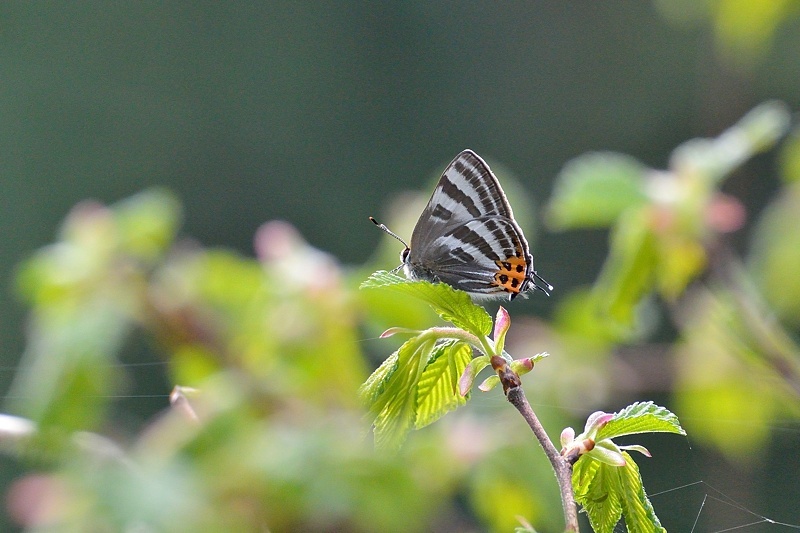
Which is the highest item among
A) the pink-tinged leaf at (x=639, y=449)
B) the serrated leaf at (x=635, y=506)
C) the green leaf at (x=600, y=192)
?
the green leaf at (x=600, y=192)

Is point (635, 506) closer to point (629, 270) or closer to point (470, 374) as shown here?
point (470, 374)

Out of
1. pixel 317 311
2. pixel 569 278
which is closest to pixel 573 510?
pixel 317 311

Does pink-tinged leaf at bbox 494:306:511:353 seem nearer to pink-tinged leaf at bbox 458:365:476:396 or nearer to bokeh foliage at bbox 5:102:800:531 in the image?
pink-tinged leaf at bbox 458:365:476:396

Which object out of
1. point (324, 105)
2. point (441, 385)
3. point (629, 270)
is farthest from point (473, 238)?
point (324, 105)

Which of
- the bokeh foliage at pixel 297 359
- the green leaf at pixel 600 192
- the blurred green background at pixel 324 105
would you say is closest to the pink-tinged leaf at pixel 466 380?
the bokeh foliage at pixel 297 359

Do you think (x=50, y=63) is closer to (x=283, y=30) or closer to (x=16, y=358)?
(x=283, y=30)

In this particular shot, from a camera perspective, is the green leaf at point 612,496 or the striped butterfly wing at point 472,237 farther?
the striped butterfly wing at point 472,237

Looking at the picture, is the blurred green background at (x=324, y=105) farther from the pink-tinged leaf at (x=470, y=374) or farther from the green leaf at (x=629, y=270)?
the pink-tinged leaf at (x=470, y=374)
